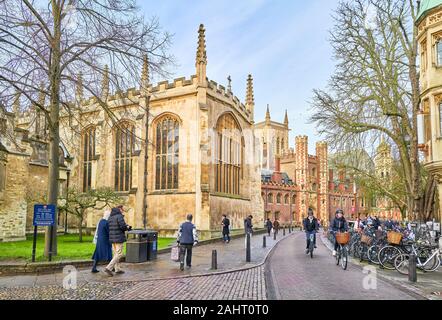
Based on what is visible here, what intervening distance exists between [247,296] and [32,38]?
9737 millimetres

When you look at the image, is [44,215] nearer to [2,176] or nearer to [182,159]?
[2,176]

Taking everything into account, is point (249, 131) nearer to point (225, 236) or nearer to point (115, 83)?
point (225, 236)

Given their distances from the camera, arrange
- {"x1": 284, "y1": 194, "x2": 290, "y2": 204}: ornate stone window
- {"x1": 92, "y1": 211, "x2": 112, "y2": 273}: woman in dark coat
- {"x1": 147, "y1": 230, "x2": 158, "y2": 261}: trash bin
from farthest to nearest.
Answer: {"x1": 284, "y1": 194, "x2": 290, "y2": 204}: ornate stone window
{"x1": 147, "y1": 230, "x2": 158, "y2": 261}: trash bin
{"x1": 92, "y1": 211, "x2": 112, "y2": 273}: woman in dark coat

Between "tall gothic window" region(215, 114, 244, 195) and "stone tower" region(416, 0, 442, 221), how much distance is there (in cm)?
1446

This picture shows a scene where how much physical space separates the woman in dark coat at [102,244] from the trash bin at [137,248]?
5.72 ft

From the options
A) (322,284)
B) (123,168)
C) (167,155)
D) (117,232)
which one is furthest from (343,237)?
(123,168)

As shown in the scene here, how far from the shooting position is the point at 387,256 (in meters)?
12.4

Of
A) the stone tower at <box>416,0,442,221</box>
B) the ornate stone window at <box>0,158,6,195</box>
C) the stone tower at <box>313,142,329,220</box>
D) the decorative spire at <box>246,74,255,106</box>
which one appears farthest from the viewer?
the stone tower at <box>313,142,329,220</box>

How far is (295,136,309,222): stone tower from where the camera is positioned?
6253 centimetres

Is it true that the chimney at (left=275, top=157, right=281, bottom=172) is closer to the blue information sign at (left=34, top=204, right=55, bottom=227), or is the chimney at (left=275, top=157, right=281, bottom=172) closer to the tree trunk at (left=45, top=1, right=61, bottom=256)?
the tree trunk at (left=45, top=1, right=61, bottom=256)

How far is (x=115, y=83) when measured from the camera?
1341cm

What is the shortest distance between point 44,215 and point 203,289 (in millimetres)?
6101

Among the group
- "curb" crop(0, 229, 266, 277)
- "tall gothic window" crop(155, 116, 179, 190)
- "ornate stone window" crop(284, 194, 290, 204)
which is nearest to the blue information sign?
"curb" crop(0, 229, 266, 277)

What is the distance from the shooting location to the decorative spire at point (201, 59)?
88.2ft
